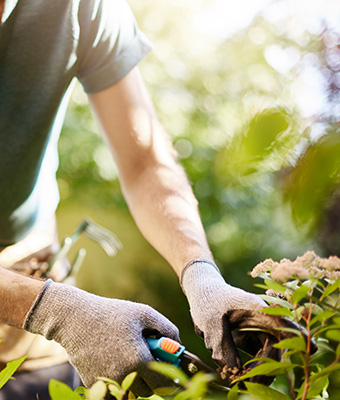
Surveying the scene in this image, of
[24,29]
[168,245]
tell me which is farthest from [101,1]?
[168,245]

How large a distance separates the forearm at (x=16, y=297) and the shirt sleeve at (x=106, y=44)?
646mm

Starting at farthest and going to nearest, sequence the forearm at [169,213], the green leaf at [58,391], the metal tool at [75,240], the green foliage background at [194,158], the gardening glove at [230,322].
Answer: the green foliage background at [194,158] → the metal tool at [75,240] → the forearm at [169,213] → the gardening glove at [230,322] → the green leaf at [58,391]

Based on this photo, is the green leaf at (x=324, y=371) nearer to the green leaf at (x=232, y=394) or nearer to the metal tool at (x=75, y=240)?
the green leaf at (x=232, y=394)

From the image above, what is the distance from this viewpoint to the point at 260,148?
391 mm

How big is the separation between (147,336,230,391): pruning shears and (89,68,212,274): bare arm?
1.36 ft

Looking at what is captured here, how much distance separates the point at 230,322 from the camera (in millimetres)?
808

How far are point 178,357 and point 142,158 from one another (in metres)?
0.66

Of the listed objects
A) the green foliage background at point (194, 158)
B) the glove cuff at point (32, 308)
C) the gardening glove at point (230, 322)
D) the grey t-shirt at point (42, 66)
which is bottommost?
the green foliage background at point (194, 158)

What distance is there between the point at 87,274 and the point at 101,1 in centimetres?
282

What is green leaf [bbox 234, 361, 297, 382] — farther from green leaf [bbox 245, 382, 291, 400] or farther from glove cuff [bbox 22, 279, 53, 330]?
glove cuff [bbox 22, 279, 53, 330]

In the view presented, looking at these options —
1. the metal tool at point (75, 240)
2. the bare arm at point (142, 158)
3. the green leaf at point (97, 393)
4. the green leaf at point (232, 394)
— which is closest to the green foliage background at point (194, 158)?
the metal tool at point (75, 240)

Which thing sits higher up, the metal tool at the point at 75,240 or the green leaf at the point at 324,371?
the green leaf at the point at 324,371

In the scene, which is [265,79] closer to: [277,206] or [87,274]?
[277,206]

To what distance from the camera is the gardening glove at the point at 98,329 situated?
773 mm
